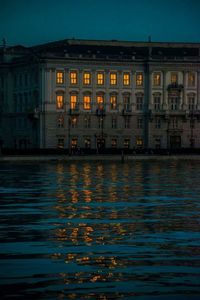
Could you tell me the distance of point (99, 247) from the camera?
82.1 ft

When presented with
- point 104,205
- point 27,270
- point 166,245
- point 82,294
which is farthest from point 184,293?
point 104,205

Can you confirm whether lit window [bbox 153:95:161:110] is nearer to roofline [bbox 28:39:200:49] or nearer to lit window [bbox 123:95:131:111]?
lit window [bbox 123:95:131:111]

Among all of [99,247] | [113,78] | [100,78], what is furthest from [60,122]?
[99,247]

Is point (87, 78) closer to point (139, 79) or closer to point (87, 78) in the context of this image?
point (87, 78)

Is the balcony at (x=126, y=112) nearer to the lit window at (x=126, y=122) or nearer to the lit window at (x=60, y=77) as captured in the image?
the lit window at (x=126, y=122)

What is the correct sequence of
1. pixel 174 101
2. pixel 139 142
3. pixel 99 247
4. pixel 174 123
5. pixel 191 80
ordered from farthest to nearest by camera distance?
1. pixel 191 80
2. pixel 174 101
3. pixel 174 123
4. pixel 139 142
5. pixel 99 247

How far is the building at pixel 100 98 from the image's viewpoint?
14662 centimetres

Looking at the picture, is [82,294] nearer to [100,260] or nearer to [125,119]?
[100,260]

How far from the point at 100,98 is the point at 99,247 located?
126 m

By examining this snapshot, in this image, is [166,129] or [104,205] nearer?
[104,205]

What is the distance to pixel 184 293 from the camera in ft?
61.7

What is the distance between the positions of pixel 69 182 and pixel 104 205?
2209cm

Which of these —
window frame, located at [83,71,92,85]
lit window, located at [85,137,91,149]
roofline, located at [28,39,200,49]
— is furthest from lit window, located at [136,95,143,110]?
roofline, located at [28,39,200,49]

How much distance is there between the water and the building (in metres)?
101
